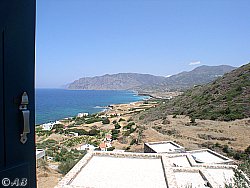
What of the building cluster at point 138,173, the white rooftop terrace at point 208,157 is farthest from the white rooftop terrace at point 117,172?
the white rooftop terrace at point 208,157

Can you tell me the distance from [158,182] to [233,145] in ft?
42.3

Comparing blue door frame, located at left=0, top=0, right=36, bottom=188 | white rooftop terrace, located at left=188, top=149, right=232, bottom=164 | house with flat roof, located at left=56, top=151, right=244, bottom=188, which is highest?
blue door frame, located at left=0, top=0, right=36, bottom=188

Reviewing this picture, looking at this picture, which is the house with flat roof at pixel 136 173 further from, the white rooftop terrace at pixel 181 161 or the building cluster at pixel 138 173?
the white rooftop terrace at pixel 181 161

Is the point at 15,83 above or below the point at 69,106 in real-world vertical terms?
above

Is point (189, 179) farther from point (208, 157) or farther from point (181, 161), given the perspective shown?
point (208, 157)

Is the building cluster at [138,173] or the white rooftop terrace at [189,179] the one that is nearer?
the building cluster at [138,173]

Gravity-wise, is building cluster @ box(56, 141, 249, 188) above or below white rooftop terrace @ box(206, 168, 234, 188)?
above

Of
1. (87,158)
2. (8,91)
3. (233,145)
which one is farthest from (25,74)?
(233,145)

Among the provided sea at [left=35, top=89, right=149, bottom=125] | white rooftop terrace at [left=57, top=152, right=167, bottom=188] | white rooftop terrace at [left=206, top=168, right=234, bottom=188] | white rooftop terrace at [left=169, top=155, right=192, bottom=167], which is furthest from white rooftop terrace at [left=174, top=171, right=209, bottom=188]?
sea at [left=35, top=89, right=149, bottom=125]

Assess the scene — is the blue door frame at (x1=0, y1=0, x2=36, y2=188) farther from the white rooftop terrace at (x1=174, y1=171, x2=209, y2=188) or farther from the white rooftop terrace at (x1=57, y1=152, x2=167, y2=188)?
the white rooftop terrace at (x1=174, y1=171, x2=209, y2=188)

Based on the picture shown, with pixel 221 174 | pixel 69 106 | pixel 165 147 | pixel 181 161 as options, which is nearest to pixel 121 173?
pixel 221 174

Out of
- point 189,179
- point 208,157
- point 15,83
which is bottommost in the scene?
point 208,157

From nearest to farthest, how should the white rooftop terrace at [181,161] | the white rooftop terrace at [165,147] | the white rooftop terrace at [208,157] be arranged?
the white rooftop terrace at [181,161] → the white rooftop terrace at [208,157] → the white rooftop terrace at [165,147]

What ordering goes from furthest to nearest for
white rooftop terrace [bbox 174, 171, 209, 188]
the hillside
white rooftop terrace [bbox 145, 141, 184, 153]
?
the hillside, white rooftop terrace [bbox 145, 141, 184, 153], white rooftop terrace [bbox 174, 171, 209, 188]
